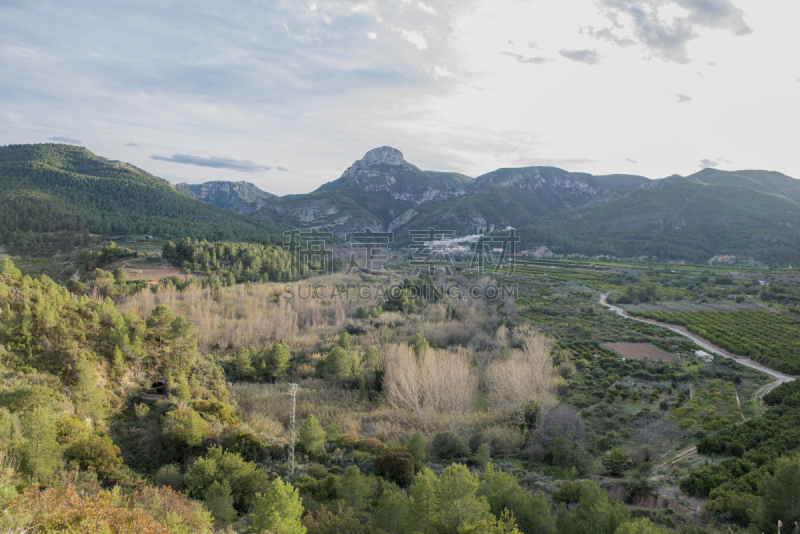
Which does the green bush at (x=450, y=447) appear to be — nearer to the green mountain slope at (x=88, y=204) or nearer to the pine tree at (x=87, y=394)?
the pine tree at (x=87, y=394)

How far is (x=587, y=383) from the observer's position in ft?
94.0

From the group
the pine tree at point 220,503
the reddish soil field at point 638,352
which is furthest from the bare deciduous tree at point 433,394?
the reddish soil field at point 638,352

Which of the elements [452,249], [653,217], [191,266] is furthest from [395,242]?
[191,266]

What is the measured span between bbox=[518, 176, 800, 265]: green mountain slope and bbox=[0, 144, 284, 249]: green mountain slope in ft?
306

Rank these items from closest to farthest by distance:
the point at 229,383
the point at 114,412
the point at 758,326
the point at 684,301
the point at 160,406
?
1. the point at 114,412
2. the point at 160,406
3. the point at 229,383
4. the point at 758,326
5. the point at 684,301

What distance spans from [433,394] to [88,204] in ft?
217

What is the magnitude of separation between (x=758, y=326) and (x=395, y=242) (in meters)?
112

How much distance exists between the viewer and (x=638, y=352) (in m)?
36.6

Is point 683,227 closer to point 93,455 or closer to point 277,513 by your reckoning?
point 277,513

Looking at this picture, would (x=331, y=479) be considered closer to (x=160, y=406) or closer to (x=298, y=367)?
(x=160, y=406)

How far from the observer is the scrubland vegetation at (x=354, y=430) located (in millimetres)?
9242

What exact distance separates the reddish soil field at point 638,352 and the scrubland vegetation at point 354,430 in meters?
1.25

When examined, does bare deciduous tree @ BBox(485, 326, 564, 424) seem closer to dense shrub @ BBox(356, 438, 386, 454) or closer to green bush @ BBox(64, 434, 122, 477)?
dense shrub @ BBox(356, 438, 386, 454)

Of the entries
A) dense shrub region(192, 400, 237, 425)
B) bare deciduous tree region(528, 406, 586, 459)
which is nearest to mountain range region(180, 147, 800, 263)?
bare deciduous tree region(528, 406, 586, 459)
